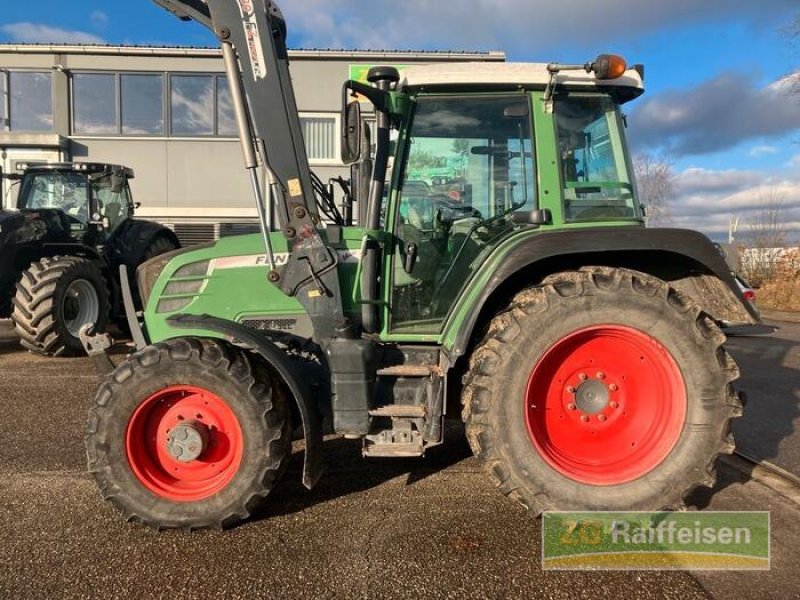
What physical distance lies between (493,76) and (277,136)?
120cm

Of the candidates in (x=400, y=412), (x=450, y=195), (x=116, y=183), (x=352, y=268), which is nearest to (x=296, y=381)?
(x=400, y=412)

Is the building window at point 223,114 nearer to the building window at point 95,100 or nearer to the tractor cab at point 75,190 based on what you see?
the building window at point 95,100

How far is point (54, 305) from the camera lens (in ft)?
22.1

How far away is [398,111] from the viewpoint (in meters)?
3.02

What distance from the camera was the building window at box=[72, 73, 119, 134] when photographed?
13695 millimetres

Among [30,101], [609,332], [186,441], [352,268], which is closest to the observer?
[186,441]

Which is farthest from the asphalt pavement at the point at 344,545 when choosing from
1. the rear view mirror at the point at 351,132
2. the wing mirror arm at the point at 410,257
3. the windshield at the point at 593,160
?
the rear view mirror at the point at 351,132

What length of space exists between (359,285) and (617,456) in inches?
64.9

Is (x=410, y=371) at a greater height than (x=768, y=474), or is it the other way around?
(x=410, y=371)

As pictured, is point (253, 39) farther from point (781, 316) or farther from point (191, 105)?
point (781, 316)

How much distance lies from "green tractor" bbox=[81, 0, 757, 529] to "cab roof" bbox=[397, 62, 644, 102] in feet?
0.04

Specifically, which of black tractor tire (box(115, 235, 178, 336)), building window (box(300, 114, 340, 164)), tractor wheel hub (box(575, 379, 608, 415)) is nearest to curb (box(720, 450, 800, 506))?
tractor wheel hub (box(575, 379, 608, 415))

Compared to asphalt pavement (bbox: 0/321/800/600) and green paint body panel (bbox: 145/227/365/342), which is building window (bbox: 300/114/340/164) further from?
asphalt pavement (bbox: 0/321/800/600)

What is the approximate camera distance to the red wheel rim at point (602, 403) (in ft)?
9.42
